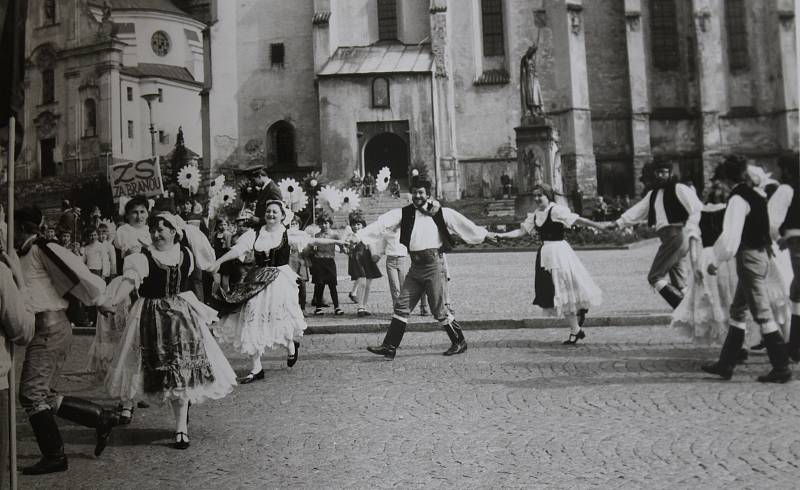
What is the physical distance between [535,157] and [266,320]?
5680 millimetres

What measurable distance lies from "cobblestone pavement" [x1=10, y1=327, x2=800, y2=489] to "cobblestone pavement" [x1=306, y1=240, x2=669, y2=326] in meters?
1.31

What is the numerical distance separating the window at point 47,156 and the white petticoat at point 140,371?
1.62 m

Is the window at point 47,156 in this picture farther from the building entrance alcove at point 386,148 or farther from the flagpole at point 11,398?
the building entrance alcove at point 386,148

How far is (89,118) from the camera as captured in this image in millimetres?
5969

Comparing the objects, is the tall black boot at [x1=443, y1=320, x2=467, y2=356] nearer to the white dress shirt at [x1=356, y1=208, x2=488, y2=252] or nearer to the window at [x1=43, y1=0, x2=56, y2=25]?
the white dress shirt at [x1=356, y1=208, x2=488, y2=252]

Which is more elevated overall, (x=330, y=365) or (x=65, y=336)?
(x=65, y=336)

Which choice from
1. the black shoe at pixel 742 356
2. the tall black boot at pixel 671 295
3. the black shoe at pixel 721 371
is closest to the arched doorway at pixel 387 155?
the tall black boot at pixel 671 295

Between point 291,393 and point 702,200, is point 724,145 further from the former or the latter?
point 291,393

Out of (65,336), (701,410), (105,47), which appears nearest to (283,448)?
(65,336)

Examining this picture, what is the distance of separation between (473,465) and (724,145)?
3744 mm

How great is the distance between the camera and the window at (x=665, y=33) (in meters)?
8.68

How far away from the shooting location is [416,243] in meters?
7.09

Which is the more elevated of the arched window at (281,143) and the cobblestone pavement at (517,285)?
the arched window at (281,143)

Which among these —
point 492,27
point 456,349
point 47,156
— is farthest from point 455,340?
point 492,27
